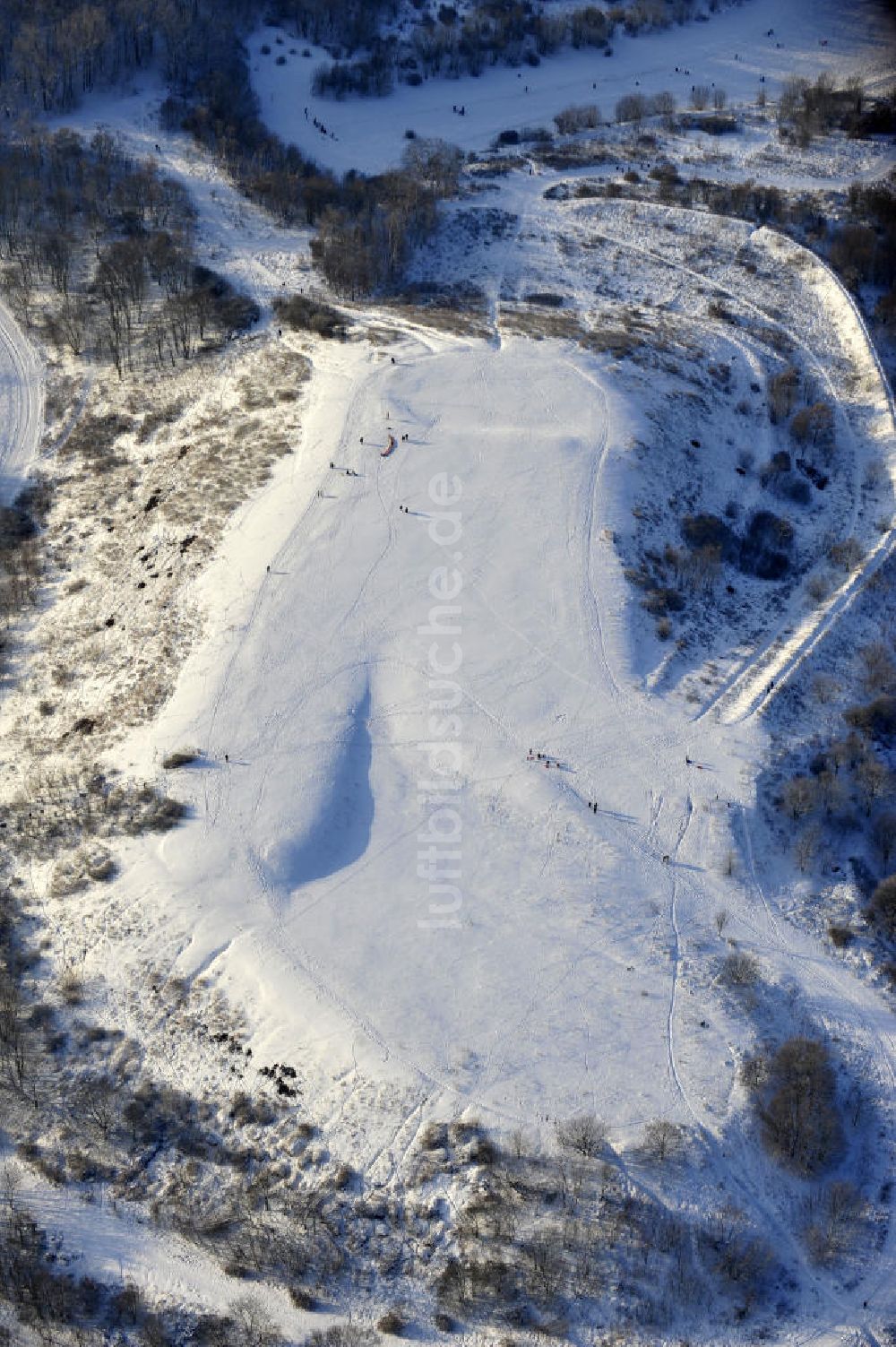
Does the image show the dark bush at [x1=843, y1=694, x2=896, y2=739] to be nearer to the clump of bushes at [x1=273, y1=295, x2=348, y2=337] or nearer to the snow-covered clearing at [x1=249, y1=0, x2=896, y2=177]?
the clump of bushes at [x1=273, y1=295, x2=348, y2=337]

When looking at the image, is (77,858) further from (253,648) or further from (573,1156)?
(573,1156)

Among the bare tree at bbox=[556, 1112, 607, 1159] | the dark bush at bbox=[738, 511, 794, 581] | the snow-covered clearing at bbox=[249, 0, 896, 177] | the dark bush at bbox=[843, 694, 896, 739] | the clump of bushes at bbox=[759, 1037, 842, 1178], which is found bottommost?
the bare tree at bbox=[556, 1112, 607, 1159]

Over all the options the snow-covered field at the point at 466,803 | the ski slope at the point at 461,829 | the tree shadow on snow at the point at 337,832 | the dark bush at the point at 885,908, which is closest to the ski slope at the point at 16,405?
the snow-covered field at the point at 466,803

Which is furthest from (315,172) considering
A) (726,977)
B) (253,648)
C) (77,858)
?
(726,977)

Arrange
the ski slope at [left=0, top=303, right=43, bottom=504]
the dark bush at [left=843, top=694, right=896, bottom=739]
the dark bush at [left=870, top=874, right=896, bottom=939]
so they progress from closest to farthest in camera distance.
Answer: the dark bush at [left=870, top=874, right=896, bottom=939]
the dark bush at [left=843, top=694, right=896, bottom=739]
the ski slope at [left=0, top=303, right=43, bottom=504]

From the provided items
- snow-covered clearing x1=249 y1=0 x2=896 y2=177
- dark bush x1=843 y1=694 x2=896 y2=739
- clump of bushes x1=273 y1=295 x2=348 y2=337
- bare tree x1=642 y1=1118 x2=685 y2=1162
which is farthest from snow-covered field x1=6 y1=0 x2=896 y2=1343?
snow-covered clearing x1=249 y1=0 x2=896 y2=177

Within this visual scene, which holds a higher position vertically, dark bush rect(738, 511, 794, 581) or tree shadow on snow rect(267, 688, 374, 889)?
dark bush rect(738, 511, 794, 581)

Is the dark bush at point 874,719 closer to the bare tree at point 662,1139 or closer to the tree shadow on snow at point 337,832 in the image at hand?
the tree shadow on snow at point 337,832
